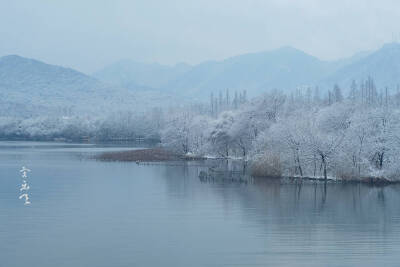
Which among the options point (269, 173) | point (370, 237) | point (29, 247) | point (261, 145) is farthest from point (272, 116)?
point (29, 247)

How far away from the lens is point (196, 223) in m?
20.5

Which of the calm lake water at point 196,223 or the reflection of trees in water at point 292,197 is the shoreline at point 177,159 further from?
the calm lake water at point 196,223

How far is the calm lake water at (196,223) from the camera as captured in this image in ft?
52.0

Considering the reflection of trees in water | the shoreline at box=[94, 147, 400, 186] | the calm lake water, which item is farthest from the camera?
the shoreline at box=[94, 147, 400, 186]

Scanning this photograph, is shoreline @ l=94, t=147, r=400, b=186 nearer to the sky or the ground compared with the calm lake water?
nearer to the sky

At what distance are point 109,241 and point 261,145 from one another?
853 inches

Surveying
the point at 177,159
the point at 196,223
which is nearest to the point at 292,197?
the point at 196,223

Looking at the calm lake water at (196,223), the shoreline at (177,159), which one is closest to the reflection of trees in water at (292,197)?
the calm lake water at (196,223)

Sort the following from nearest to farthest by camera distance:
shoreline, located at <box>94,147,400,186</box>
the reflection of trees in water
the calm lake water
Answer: the calm lake water
the reflection of trees in water
shoreline, located at <box>94,147,400,186</box>

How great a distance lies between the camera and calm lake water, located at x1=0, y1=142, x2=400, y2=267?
15.8m

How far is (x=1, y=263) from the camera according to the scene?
15078 mm

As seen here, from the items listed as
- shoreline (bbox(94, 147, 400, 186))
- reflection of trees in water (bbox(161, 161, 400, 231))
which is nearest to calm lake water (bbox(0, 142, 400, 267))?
reflection of trees in water (bbox(161, 161, 400, 231))

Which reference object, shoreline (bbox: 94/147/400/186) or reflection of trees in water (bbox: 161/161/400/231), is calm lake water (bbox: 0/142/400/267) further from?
shoreline (bbox: 94/147/400/186)

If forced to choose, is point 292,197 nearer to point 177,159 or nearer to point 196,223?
point 196,223
